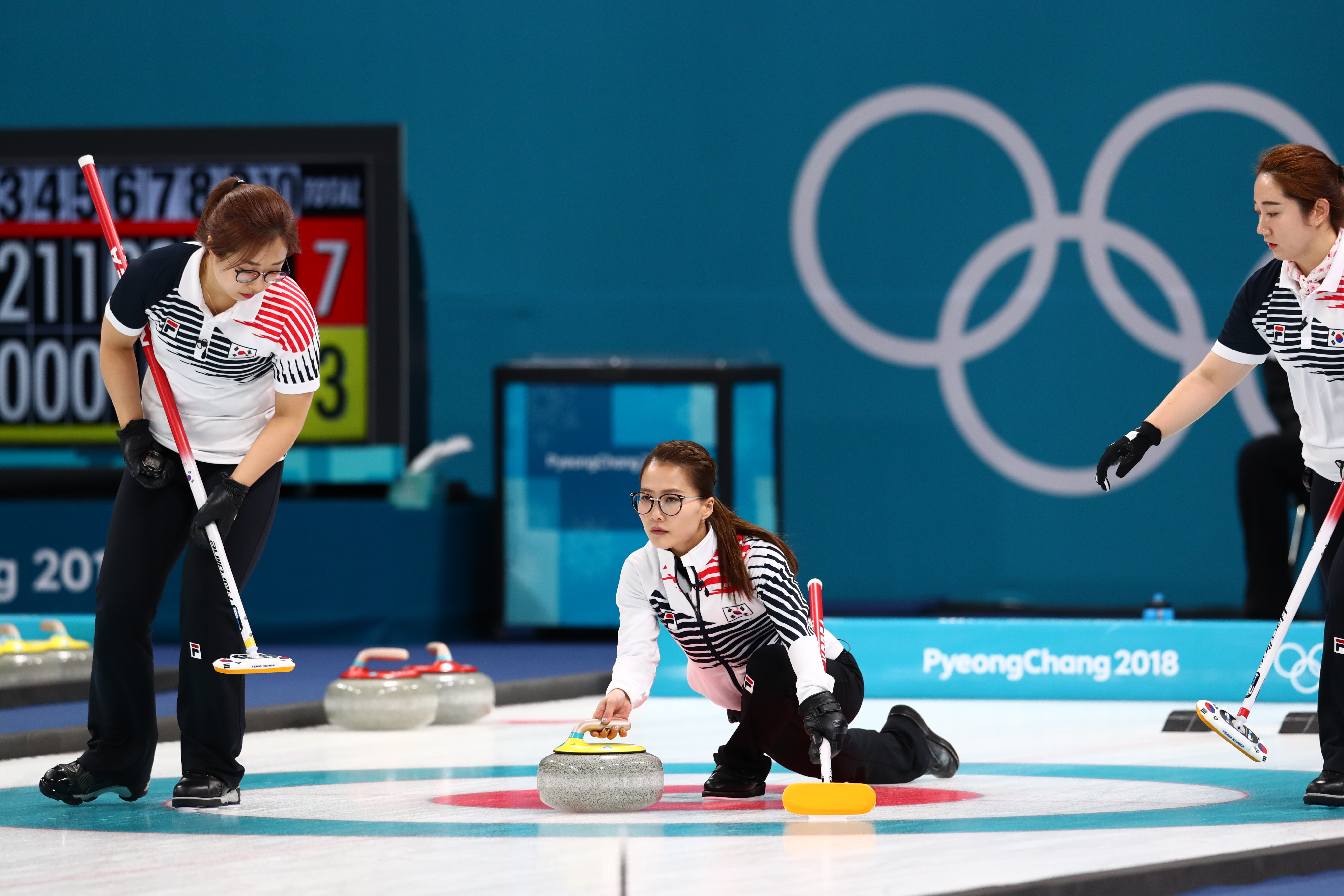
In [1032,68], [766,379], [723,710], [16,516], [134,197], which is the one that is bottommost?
[723,710]

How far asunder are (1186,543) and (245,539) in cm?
675

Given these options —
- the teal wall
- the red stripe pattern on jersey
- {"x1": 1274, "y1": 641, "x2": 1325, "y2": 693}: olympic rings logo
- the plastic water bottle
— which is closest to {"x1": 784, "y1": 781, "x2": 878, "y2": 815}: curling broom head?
the red stripe pattern on jersey

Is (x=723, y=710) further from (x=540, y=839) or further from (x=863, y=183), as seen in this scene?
(x=863, y=183)

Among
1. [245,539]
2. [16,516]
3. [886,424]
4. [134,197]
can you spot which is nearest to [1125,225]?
[886,424]

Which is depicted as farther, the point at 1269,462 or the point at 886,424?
the point at 886,424

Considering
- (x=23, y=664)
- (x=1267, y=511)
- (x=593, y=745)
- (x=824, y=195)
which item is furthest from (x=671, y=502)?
(x=824, y=195)

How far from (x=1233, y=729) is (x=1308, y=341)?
3.05 feet

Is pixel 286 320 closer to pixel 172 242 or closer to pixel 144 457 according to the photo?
pixel 144 457

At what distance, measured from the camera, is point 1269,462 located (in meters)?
7.71

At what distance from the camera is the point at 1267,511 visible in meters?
7.64

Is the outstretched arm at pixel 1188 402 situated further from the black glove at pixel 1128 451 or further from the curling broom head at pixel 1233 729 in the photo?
the curling broom head at pixel 1233 729

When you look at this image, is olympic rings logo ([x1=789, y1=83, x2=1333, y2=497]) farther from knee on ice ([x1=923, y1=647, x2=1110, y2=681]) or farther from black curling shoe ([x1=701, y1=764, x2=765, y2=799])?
black curling shoe ([x1=701, y1=764, x2=765, y2=799])

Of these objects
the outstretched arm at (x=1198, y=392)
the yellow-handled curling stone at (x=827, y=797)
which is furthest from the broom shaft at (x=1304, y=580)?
the yellow-handled curling stone at (x=827, y=797)

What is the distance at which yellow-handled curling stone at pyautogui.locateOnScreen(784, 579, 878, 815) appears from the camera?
13.3 feet
